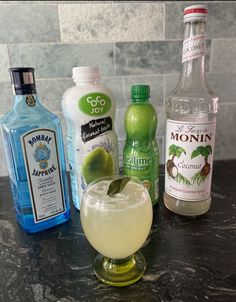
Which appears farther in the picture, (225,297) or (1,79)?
(1,79)


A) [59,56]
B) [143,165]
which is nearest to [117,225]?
[143,165]

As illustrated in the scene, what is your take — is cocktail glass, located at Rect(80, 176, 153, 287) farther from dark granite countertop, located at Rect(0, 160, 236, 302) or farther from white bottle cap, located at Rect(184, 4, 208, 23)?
white bottle cap, located at Rect(184, 4, 208, 23)

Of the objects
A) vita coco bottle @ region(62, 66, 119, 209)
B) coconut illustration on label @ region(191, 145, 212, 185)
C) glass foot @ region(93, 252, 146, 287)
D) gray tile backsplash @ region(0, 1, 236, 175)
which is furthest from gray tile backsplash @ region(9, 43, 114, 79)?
glass foot @ region(93, 252, 146, 287)

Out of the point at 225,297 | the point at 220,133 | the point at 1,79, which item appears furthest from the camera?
the point at 220,133

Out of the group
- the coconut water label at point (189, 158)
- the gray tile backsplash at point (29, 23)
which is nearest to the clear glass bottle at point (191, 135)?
the coconut water label at point (189, 158)

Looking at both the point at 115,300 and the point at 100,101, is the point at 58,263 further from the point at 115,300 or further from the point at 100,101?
the point at 100,101

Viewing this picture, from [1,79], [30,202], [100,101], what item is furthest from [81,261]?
[1,79]
